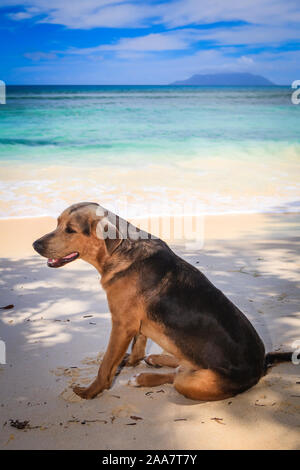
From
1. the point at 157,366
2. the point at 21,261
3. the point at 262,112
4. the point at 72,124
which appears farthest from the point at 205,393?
the point at 262,112

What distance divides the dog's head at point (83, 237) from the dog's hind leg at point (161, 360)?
1.10 m

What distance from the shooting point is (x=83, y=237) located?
343 cm

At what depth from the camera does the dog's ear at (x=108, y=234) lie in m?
3.43

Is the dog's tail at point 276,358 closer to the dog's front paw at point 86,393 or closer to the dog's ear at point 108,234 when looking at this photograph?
the dog's front paw at point 86,393

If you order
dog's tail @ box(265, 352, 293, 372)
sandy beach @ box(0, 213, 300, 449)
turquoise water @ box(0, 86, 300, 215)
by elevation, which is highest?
turquoise water @ box(0, 86, 300, 215)

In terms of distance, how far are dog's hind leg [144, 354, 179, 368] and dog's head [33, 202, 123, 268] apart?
3.61 ft

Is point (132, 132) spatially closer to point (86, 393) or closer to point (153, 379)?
point (153, 379)

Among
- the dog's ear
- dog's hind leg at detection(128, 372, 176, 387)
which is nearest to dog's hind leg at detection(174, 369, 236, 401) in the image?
dog's hind leg at detection(128, 372, 176, 387)

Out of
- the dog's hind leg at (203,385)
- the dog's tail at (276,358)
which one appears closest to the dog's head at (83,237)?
the dog's hind leg at (203,385)

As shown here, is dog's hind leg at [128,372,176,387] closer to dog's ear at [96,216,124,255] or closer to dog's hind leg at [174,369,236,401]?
dog's hind leg at [174,369,236,401]

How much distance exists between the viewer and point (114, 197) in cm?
1247

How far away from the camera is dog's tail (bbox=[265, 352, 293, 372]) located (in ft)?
11.7

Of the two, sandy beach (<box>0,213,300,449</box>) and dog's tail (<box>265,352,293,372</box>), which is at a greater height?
dog's tail (<box>265,352,293,372</box>)

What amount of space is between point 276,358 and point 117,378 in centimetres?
136
